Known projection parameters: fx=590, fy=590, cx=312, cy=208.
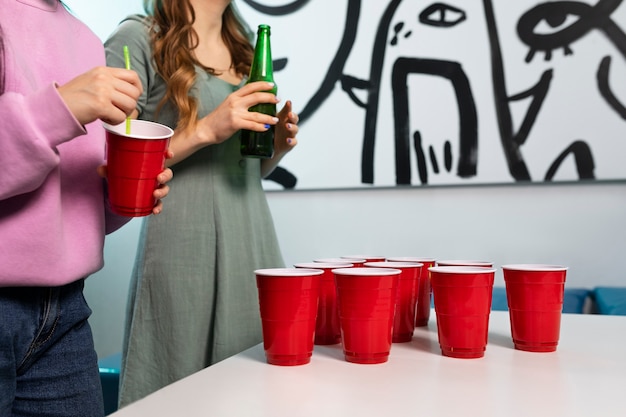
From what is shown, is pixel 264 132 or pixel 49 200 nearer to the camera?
pixel 49 200

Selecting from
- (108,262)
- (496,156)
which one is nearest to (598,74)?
(496,156)

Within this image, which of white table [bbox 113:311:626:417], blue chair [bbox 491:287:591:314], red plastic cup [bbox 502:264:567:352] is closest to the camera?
white table [bbox 113:311:626:417]

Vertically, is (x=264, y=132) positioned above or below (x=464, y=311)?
above

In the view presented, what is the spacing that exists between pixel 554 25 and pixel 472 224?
0.68 metres

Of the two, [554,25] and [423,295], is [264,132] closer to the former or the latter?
[423,295]

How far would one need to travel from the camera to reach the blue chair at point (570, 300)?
68.8 inches

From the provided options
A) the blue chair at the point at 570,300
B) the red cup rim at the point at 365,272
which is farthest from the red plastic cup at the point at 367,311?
the blue chair at the point at 570,300

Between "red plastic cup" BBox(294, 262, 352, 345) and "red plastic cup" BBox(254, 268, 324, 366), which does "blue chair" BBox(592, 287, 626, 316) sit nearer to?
"red plastic cup" BBox(294, 262, 352, 345)

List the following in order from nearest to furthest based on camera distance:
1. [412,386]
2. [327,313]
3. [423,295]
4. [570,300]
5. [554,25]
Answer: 1. [412,386]
2. [327,313]
3. [423,295]
4. [570,300]
5. [554,25]

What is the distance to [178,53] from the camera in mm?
1201

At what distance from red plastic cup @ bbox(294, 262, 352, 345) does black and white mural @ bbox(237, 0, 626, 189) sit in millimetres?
1212

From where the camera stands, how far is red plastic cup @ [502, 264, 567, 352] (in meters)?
0.81

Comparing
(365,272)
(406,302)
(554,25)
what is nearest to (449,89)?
(554,25)

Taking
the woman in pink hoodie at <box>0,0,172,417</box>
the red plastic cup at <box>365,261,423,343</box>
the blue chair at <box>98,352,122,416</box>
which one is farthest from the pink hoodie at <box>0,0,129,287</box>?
the blue chair at <box>98,352,122,416</box>
